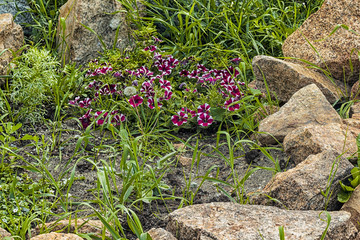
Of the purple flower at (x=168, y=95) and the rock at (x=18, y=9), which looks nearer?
the purple flower at (x=168, y=95)

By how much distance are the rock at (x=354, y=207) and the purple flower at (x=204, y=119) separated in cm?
140

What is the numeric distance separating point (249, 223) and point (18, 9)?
158 inches

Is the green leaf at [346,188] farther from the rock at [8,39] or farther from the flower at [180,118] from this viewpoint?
the rock at [8,39]

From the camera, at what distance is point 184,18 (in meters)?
5.31

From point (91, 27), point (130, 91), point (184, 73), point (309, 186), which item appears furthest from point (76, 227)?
point (91, 27)

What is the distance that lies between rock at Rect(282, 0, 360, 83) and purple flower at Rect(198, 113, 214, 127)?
3.40 ft

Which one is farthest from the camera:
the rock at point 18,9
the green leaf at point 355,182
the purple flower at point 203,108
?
the rock at point 18,9

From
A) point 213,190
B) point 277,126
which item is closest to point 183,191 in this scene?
point 213,190

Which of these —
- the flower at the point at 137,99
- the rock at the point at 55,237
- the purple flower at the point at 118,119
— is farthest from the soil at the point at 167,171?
the rock at the point at 55,237

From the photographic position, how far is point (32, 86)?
159 inches

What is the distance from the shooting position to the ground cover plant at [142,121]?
3053mm

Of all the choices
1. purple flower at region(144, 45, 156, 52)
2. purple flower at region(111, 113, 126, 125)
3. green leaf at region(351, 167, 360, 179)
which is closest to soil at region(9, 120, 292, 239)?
purple flower at region(111, 113, 126, 125)

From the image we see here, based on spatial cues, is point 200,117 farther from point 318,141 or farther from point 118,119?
point 318,141

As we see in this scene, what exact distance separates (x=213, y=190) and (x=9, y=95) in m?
2.10
